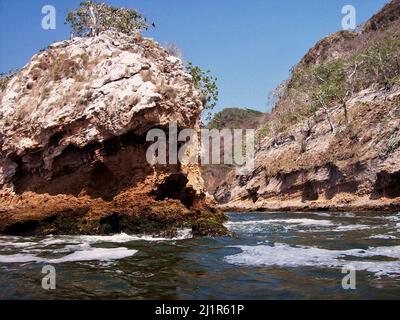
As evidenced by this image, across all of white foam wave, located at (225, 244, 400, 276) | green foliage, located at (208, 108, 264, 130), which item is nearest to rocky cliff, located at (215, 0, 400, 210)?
white foam wave, located at (225, 244, 400, 276)

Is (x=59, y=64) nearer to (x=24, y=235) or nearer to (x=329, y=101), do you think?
(x=24, y=235)

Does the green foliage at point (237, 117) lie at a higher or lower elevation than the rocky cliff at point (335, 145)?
higher

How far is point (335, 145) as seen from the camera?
44938 mm

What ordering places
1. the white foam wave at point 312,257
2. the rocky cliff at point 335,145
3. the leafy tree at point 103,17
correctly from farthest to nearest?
the rocky cliff at point 335,145 → the leafy tree at point 103,17 → the white foam wave at point 312,257

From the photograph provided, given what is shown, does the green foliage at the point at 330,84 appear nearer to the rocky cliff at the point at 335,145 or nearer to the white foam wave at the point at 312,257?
the rocky cliff at the point at 335,145

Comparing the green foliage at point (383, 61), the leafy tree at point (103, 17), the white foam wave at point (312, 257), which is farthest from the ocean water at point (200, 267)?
the green foliage at point (383, 61)

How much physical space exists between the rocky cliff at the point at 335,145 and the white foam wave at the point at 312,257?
77.8 ft

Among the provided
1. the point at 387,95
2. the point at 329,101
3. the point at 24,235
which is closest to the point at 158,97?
the point at 24,235

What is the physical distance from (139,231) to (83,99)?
200 inches

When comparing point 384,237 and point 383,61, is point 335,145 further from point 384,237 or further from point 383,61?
point 384,237

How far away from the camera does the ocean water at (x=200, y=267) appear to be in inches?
298

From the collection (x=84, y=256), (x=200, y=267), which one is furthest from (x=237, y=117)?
(x=200, y=267)

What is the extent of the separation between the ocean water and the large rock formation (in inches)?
57.7
